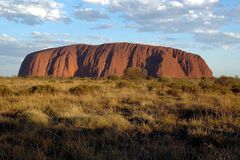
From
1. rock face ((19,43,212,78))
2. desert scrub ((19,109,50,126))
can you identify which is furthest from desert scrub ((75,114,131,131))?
rock face ((19,43,212,78))

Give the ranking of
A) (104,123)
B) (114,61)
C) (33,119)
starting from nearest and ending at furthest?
(104,123)
(33,119)
(114,61)

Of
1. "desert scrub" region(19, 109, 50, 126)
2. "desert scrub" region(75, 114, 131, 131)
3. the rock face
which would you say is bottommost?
"desert scrub" region(19, 109, 50, 126)

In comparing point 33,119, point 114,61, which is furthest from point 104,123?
point 114,61

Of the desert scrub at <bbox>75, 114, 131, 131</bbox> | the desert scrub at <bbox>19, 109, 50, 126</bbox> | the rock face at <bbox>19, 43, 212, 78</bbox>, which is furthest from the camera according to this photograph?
the rock face at <bbox>19, 43, 212, 78</bbox>

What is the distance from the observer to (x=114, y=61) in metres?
102

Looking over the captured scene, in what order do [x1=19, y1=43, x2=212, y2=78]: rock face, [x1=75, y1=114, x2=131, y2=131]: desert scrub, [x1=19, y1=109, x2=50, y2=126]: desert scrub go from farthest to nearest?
[x1=19, y1=43, x2=212, y2=78]: rock face → [x1=19, y1=109, x2=50, y2=126]: desert scrub → [x1=75, y1=114, x2=131, y2=131]: desert scrub

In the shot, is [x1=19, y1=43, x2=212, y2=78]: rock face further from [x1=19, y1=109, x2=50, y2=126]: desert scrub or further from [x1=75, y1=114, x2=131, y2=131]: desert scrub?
[x1=75, y1=114, x2=131, y2=131]: desert scrub

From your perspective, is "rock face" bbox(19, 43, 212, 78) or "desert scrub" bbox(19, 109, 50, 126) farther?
"rock face" bbox(19, 43, 212, 78)

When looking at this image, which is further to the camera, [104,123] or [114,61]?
[114,61]

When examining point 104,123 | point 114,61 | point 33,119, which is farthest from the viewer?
point 114,61

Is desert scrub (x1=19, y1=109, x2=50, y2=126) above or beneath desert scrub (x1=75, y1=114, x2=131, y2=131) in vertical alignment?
beneath

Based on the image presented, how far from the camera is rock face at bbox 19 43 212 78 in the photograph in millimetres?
99438

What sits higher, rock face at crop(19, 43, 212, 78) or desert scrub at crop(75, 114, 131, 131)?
rock face at crop(19, 43, 212, 78)

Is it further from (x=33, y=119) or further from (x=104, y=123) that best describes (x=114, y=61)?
(x=104, y=123)
